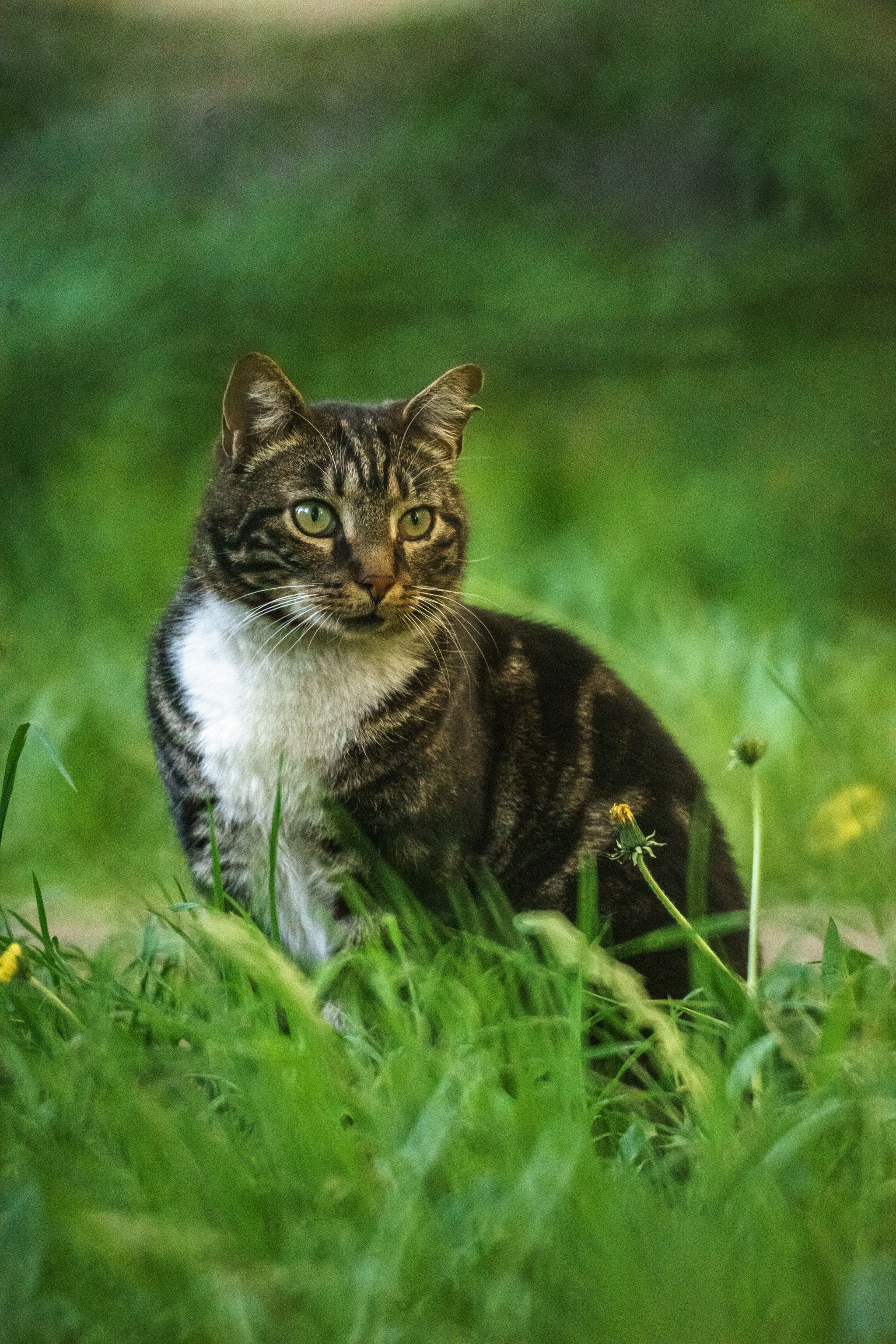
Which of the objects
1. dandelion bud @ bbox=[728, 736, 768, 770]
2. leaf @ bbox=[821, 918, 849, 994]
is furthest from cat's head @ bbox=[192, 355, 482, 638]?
leaf @ bbox=[821, 918, 849, 994]

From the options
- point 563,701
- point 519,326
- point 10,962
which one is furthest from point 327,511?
point 519,326

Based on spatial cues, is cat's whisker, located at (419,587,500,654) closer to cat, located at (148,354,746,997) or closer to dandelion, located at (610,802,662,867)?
cat, located at (148,354,746,997)

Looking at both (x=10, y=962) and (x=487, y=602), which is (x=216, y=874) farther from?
(x=487, y=602)

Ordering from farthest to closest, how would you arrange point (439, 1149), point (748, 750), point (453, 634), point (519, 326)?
point (519, 326), point (453, 634), point (748, 750), point (439, 1149)

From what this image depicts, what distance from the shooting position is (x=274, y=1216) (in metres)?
0.95

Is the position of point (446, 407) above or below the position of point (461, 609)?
above

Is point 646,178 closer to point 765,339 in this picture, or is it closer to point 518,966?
point 765,339

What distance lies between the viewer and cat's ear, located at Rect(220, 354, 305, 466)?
151 centimetres

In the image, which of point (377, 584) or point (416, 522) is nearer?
point (377, 584)

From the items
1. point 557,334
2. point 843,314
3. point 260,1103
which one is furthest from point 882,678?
point 260,1103

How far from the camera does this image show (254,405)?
5.08 feet

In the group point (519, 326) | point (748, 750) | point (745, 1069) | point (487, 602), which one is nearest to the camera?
point (745, 1069)

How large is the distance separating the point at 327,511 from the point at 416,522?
0.45ft

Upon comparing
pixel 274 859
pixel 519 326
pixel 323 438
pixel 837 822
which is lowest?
pixel 837 822
